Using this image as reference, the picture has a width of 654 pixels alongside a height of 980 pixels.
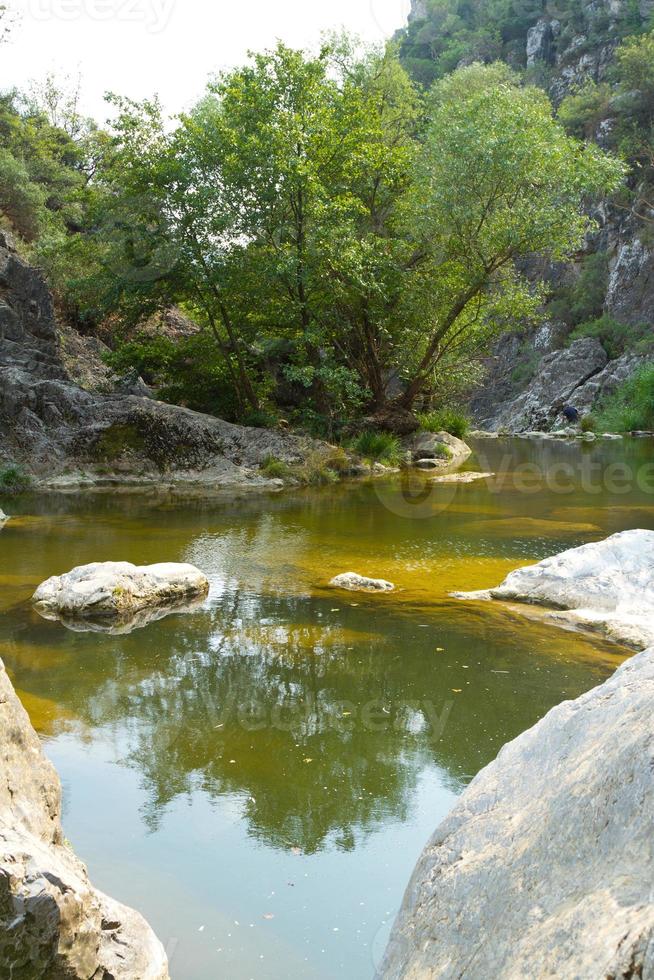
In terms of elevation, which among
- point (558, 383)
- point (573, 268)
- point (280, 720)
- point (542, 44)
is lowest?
point (280, 720)

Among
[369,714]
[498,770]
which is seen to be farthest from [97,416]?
[498,770]

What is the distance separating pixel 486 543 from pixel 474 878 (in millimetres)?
8133

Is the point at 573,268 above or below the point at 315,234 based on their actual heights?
above

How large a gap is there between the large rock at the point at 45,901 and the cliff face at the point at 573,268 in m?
32.5

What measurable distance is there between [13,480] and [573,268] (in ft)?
137

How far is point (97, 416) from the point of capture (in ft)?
57.5

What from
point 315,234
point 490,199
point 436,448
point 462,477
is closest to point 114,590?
point 462,477

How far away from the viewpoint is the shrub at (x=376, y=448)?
20766mm

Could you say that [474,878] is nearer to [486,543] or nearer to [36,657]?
[36,657]

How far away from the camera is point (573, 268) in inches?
1955

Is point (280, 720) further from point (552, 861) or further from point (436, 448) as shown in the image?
point (436, 448)

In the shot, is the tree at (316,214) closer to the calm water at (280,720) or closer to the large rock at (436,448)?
the large rock at (436,448)

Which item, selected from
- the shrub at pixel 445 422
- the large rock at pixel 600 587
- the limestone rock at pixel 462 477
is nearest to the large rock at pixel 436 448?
the shrub at pixel 445 422

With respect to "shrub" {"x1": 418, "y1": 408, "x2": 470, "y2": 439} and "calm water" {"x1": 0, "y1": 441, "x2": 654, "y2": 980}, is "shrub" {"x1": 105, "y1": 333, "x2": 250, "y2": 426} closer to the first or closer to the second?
"shrub" {"x1": 418, "y1": 408, "x2": 470, "y2": 439}
